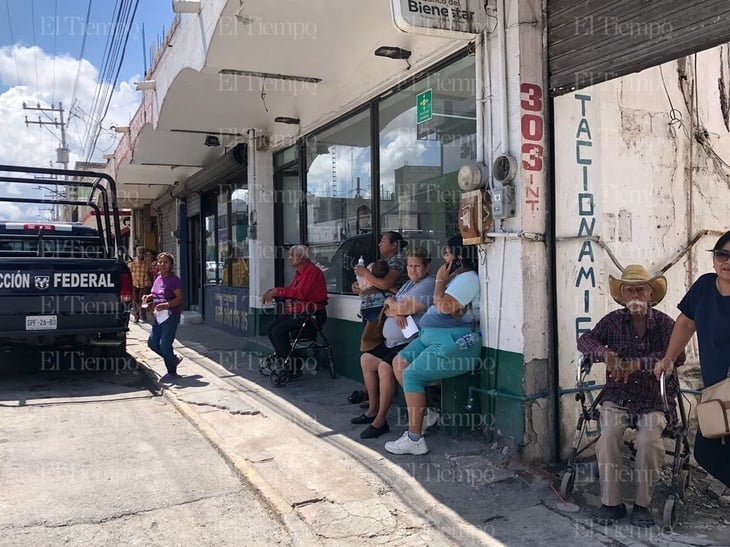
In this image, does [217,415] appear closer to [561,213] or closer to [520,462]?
[520,462]

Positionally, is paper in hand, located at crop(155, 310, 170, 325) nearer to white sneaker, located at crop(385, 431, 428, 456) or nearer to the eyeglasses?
white sneaker, located at crop(385, 431, 428, 456)

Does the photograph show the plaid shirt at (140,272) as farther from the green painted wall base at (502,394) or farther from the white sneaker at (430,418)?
the green painted wall base at (502,394)

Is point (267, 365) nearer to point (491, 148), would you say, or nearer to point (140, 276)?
point (491, 148)

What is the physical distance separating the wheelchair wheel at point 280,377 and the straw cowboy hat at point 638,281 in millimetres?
3878

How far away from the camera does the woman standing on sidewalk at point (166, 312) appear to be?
7.39 m

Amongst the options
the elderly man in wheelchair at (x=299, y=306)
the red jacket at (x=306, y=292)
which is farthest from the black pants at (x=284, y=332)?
the red jacket at (x=306, y=292)

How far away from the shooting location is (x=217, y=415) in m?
5.77

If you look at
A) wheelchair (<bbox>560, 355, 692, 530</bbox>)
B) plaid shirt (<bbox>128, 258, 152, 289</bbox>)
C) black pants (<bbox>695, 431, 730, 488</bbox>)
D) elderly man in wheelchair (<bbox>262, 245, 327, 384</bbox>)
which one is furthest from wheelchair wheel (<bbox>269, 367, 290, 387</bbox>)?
plaid shirt (<bbox>128, 258, 152, 289</bbox>)

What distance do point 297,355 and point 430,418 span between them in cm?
246

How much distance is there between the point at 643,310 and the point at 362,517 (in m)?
2.07

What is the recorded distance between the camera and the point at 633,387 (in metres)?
3.62

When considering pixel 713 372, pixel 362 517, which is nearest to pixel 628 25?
pixel 713 372

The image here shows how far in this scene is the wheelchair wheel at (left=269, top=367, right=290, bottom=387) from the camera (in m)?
6.72

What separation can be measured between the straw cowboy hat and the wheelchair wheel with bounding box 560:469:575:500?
1092 millimetres
